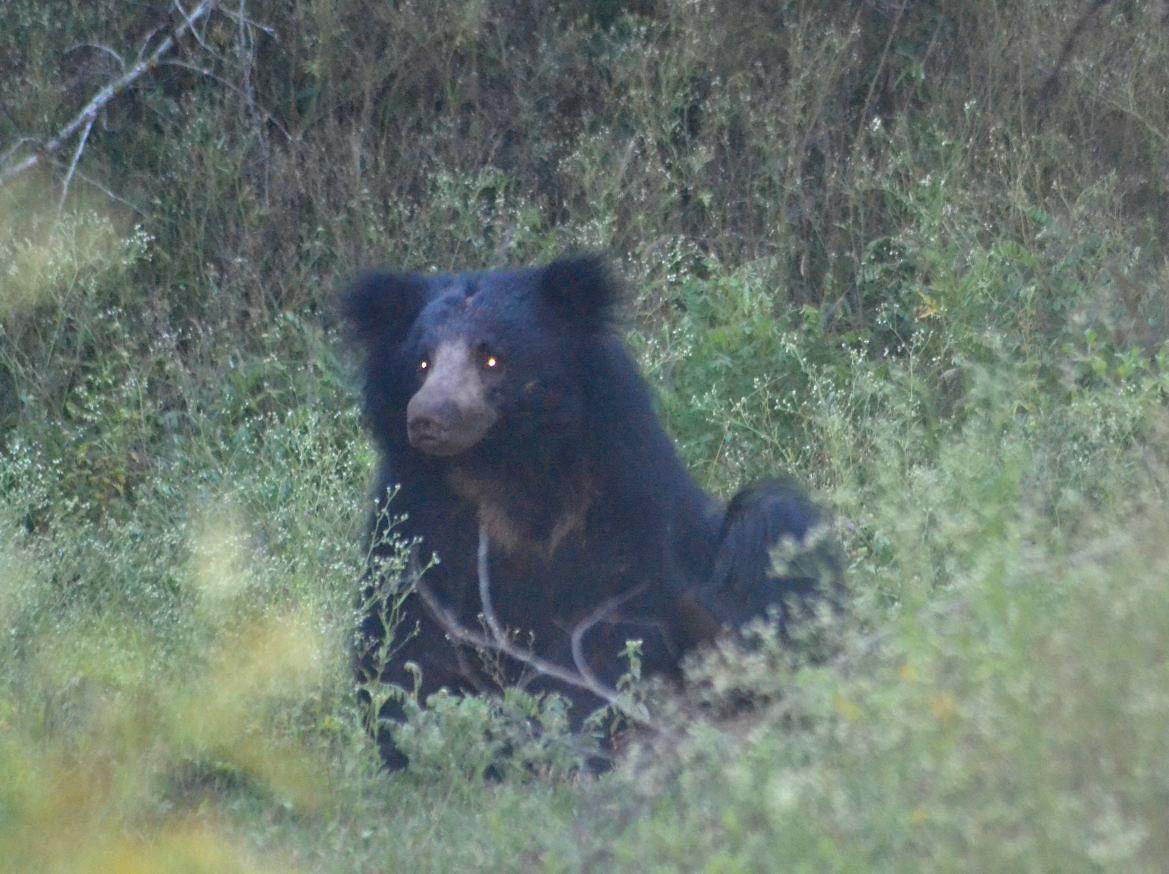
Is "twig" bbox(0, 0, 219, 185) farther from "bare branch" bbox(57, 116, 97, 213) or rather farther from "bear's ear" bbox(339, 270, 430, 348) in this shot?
"bear's ear" bbox(339, 270, 430, 348)

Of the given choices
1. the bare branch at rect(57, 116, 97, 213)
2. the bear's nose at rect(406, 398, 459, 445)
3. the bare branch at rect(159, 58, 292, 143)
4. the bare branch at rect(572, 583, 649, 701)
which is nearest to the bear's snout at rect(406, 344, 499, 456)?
the bear's nose at rect(406, 398, 459, 445)

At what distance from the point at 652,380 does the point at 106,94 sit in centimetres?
328

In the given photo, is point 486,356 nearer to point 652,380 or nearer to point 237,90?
point 652,380

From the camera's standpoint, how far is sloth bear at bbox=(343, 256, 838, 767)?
16.7 feet

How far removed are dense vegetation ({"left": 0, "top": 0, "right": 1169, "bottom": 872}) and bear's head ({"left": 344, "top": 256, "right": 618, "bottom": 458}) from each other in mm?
606

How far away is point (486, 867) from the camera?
3.32m

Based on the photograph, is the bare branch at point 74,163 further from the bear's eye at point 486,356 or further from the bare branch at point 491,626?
the bare branch at point 491,626

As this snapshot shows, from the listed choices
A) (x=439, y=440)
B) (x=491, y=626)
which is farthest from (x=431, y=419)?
(x=491, y=626)

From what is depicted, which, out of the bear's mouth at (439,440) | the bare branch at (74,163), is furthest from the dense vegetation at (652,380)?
the bear's mouth at (439,440)

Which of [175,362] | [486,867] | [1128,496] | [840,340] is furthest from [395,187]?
[486,867]

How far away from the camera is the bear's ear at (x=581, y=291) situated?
17.7 feet

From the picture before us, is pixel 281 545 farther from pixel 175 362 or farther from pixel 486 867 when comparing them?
pixel 486 867

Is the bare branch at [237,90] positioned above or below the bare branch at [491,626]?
below

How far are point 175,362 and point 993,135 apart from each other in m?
3.73
